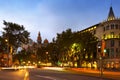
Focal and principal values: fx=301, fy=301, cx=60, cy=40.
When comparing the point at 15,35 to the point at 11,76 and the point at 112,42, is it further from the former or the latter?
the point at 11,76

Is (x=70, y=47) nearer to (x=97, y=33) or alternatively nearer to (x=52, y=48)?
(x=97, y=33)

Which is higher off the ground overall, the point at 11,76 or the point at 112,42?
the point at 112,42

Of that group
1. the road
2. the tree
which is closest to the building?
the tree

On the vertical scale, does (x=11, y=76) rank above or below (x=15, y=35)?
below

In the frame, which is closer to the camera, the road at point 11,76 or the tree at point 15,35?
the road at point 11,76

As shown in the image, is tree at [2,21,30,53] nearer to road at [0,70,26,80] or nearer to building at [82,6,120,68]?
building at [82,6,120,68]

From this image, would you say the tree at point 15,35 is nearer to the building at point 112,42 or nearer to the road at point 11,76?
the building at point 112,42

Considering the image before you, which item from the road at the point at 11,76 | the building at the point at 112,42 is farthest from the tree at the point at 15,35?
the road at the point at 11,76

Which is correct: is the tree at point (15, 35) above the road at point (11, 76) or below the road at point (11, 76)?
above

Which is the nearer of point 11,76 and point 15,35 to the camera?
point 11,76

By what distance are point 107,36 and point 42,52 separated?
180 feet

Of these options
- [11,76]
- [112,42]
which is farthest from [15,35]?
[11,76]

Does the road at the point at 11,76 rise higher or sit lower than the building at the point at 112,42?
lower

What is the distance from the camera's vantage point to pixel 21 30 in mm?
110562
